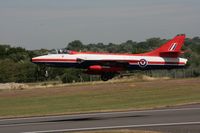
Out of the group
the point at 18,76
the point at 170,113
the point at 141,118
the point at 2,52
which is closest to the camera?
the point at 141,118

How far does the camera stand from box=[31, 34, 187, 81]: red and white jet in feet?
172

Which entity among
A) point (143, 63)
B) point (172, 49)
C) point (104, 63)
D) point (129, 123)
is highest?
point (172, 49)

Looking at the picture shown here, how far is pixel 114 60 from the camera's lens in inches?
2143

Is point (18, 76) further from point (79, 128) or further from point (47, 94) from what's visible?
point (79, 128)

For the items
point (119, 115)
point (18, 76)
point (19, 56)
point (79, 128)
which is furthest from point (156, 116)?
point (19, 56)

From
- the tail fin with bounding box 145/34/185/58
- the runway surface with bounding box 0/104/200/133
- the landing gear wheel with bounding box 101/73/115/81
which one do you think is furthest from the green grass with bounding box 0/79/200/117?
the tail fin with bounding box 145/34/185/58

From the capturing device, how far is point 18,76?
80.3 m

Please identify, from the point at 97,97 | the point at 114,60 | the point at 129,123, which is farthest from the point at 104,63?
the point at 129,123

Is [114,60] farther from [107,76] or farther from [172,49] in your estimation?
[172,49]

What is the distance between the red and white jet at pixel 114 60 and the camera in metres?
52.5

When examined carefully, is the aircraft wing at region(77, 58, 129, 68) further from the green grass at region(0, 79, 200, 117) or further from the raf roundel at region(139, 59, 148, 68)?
the green grass at region(0, 79, 200, 117)

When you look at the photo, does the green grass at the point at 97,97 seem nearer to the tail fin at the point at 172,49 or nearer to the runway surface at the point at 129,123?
the runway surface at the point at 129,123

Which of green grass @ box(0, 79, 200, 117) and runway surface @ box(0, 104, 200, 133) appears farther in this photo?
green grass @ box(0, 79, 200, 117)

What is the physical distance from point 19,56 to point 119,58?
190 feet
